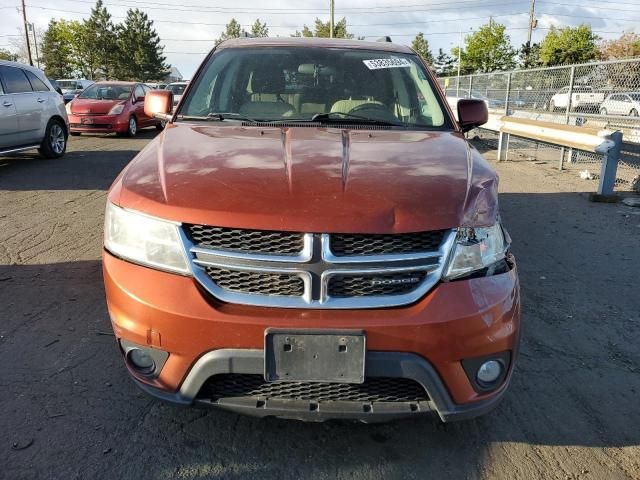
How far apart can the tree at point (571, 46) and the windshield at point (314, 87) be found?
52.1 metres

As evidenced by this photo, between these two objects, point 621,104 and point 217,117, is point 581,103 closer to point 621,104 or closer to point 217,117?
point 621,104

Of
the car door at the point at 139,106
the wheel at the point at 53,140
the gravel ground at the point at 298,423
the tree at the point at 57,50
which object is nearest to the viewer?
the gravel ground at the point at 298,423

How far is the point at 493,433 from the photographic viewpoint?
2.57m

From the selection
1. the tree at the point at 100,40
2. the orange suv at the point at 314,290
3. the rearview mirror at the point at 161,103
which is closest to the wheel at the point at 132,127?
the rearview mirror at the point at 161,103

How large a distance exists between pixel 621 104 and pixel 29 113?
33.6ft

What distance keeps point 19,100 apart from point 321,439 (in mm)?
8992

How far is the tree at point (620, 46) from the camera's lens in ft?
160

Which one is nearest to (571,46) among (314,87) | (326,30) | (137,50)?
(326,30)

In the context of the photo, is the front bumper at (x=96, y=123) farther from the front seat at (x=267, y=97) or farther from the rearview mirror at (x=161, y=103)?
the front seat at (x=267, y=97)

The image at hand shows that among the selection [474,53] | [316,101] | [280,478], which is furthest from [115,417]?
[474,53]

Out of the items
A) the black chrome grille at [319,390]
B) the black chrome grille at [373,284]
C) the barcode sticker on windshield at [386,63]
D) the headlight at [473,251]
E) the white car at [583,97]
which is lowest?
the black chrome grille at [319,390]

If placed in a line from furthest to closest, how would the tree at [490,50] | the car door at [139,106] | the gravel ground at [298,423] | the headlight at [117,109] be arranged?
1. the tree at [490,50]
2. the car door at [139,106]
3. the headlight at [117,109]
4. the gravel ground at [298,423]

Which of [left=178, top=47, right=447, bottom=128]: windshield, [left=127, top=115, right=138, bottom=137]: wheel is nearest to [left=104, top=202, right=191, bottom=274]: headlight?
[left=178, top=47, right=447, bottom=128]: windshield

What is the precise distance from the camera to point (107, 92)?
15117mm
